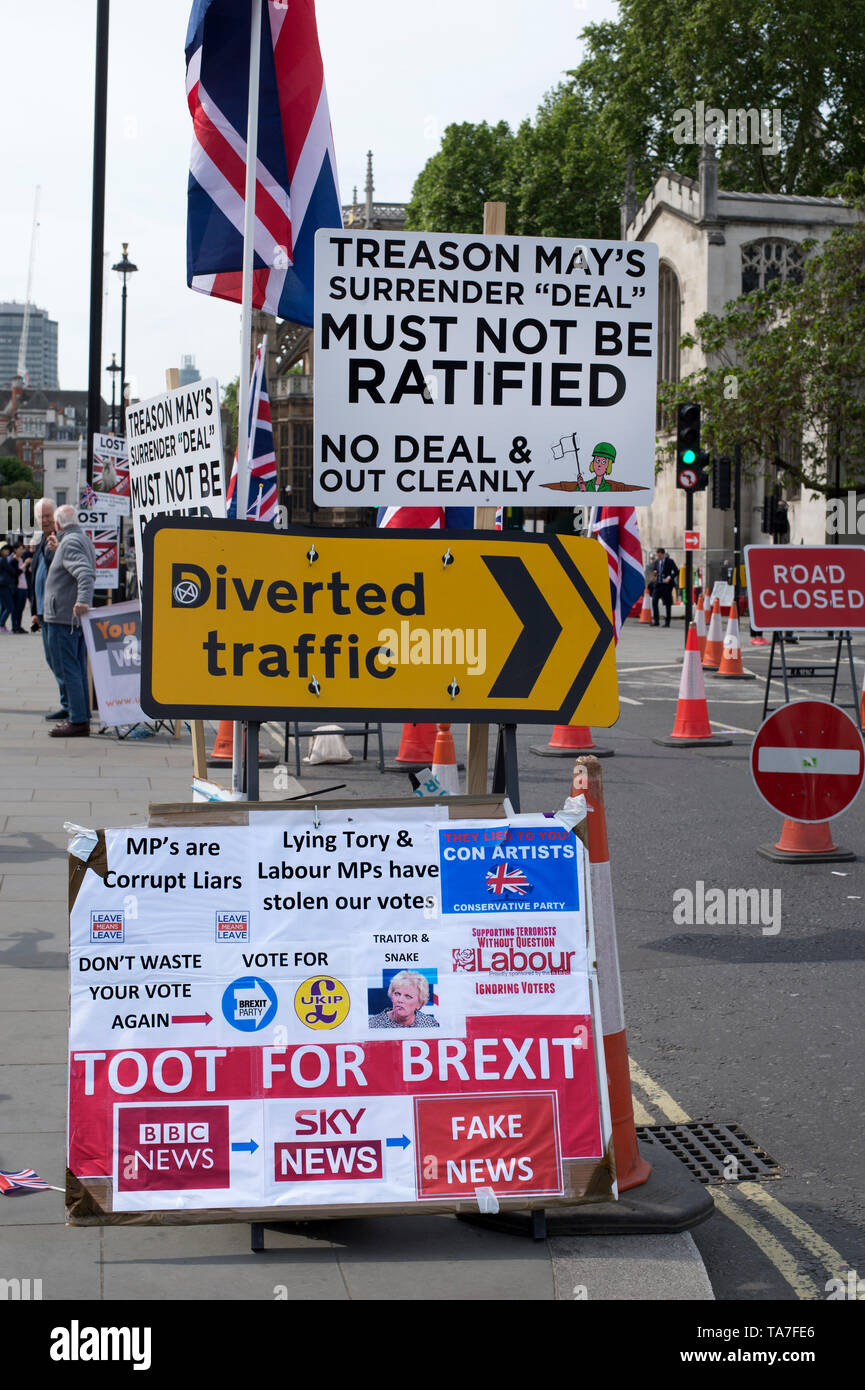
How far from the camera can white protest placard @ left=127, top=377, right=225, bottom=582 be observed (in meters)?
6.52

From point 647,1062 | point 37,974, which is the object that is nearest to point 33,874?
point 37,974

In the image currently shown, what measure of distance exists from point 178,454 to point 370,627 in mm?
3040

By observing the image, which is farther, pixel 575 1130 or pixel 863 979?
pixel 863 979

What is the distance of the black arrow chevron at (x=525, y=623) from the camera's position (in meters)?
4.18

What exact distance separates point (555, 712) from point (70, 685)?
10097 mm

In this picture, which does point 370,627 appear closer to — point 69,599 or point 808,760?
point 808,760

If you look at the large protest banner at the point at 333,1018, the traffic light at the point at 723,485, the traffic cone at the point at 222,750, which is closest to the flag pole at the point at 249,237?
the large protest banner at the point at 333,1018

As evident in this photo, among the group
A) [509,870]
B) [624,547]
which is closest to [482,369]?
[509,870]

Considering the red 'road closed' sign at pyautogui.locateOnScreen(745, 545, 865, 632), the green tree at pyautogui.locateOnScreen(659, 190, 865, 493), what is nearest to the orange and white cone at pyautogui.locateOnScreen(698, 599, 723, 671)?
the red 'road closed' sign at pyautogui.locateOnScreen(745, 545, 865, 632)

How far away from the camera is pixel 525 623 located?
13.8 feet

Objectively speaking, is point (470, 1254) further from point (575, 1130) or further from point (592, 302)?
point (592, 302)

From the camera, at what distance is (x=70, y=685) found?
44.7ft

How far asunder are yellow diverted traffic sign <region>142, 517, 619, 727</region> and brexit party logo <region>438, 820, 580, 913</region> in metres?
0.39

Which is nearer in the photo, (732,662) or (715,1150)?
(715,1150)
